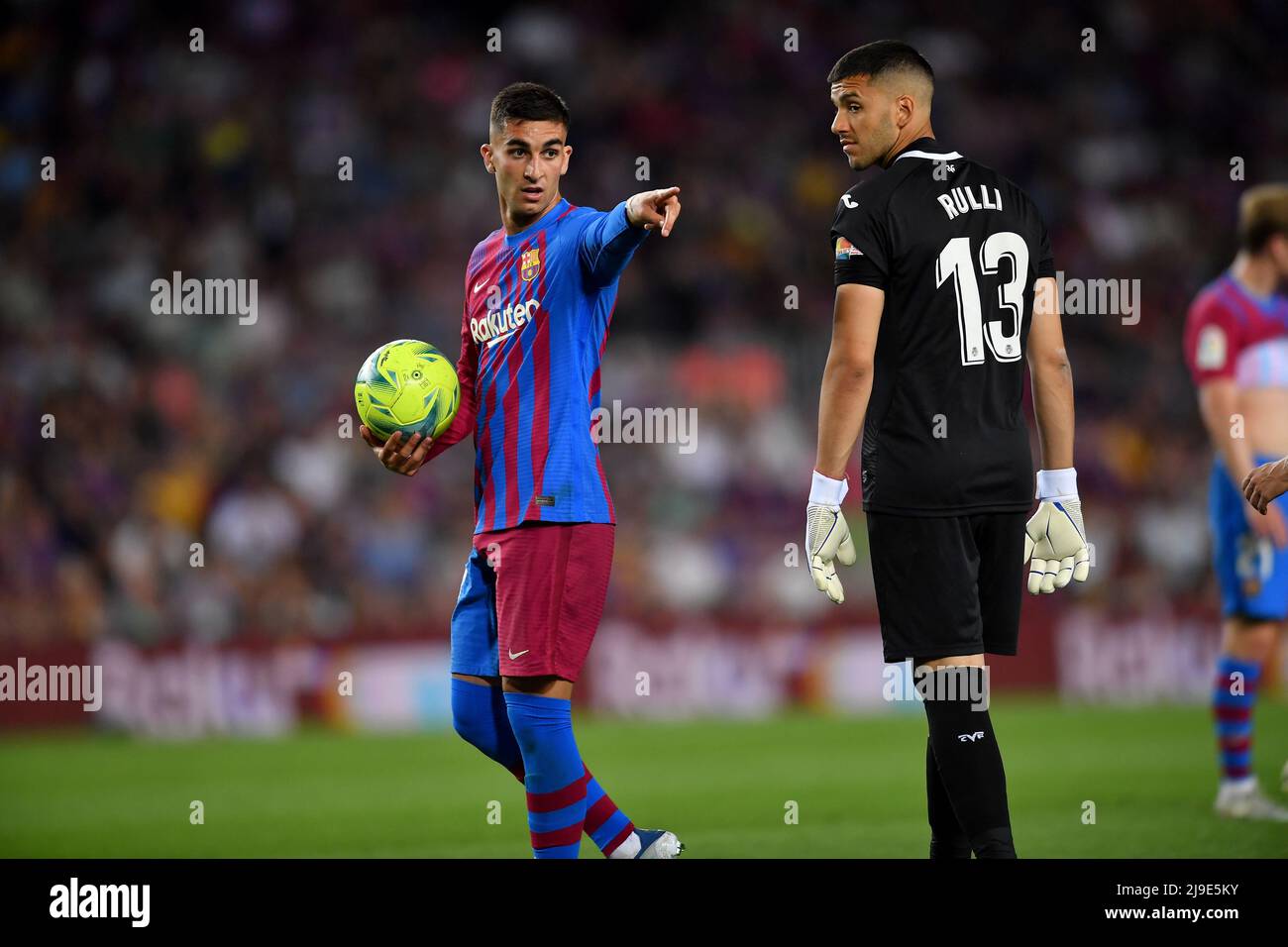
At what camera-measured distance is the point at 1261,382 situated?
22.9 feet

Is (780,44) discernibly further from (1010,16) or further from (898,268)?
(898,268)

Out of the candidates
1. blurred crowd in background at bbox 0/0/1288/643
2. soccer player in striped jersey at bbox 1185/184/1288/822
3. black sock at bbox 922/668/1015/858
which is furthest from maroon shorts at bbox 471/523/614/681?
blurred crowd in background at bbox 0/0/1288/643

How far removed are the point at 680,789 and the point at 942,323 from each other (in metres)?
4.29

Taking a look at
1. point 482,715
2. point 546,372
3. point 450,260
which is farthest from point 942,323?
point 450,260

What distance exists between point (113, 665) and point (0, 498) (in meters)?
2.15

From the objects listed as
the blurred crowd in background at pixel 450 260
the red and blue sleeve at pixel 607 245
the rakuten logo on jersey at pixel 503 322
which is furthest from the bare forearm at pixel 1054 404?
the blurred crowd in background at pixel 450 260

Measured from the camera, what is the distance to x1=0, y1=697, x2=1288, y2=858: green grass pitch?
6.25 m

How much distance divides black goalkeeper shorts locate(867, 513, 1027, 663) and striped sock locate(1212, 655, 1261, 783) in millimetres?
2667

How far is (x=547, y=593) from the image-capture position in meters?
4.73

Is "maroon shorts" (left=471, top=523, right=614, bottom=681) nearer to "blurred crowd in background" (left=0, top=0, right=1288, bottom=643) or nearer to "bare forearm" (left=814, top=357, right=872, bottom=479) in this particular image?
"bare forearm" (left=814, top=357, right=872, bottom=479)

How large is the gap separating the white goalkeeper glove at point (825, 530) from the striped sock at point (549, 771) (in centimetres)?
90

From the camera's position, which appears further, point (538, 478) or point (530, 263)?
point (530, 263)

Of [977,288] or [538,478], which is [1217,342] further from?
[538,478]
